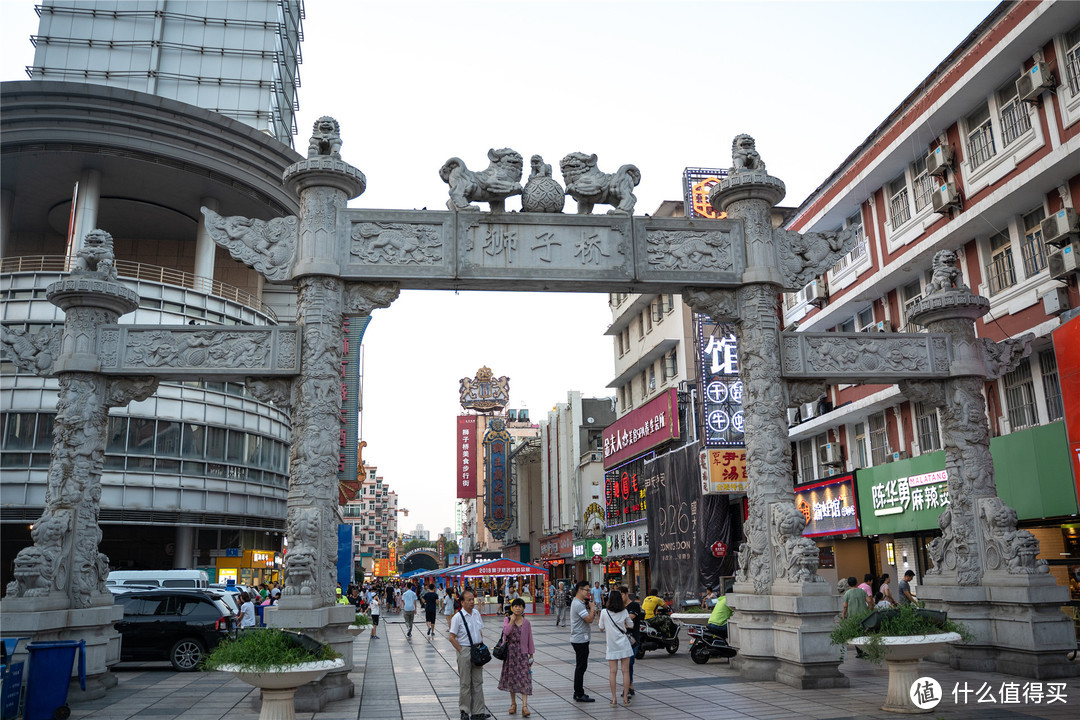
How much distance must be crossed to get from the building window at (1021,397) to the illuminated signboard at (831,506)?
6180 mm

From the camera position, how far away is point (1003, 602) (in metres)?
12.3

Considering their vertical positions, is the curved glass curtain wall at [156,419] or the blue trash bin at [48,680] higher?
the curved glass curtain wall at [156,419]

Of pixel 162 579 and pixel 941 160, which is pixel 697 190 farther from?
pixel 162 579

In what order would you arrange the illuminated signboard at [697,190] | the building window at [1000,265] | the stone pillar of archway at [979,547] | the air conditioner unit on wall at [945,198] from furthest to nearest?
the illuminated signboard at [697,190], the air conditioner unit on wall at [945,198], the building window at [1000,265], the stone pillar of archway at [979,547]

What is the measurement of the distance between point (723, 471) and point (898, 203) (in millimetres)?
10142

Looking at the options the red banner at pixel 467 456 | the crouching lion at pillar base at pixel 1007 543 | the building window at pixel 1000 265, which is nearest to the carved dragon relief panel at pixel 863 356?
the crouching lion at pillar base at pixel 1007 543

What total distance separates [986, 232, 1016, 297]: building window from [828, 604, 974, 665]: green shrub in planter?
10.1 meters

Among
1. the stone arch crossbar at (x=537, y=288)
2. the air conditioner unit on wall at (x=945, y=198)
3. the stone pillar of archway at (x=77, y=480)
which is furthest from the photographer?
the air conditioner unit on wall at (x=945, y=198)

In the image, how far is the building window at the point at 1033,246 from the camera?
15609mm

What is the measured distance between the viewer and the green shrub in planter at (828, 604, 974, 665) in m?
9.04

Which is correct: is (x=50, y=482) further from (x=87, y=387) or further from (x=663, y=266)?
(x=663, y=266)

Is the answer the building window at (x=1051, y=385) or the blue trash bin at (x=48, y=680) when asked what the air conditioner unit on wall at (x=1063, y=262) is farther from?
the blue trash bin at (x=48, y=680)

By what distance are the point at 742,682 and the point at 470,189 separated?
8.83 metres

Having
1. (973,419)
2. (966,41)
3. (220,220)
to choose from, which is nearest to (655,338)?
(966,41)
